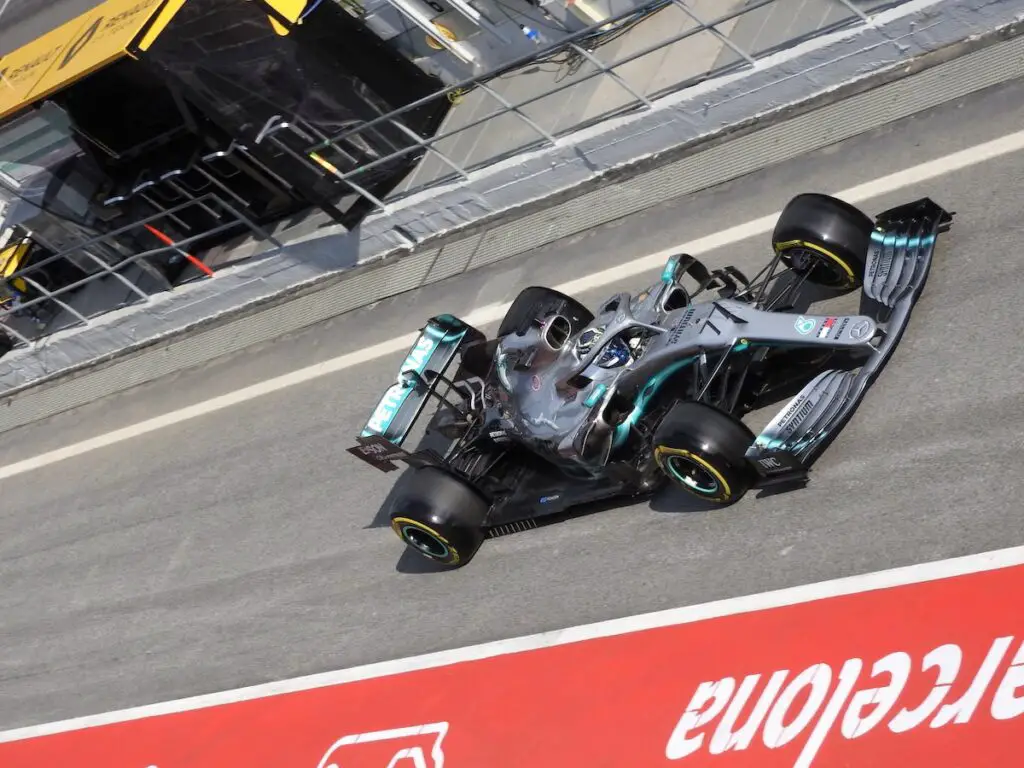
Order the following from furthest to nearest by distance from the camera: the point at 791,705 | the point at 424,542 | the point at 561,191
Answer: the point at 561,191 < the point at 424,542 < the point at 791,705

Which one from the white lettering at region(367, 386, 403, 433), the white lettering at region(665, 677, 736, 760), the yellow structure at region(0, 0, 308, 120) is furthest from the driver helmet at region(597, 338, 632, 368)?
the yellow structure at region(0, 0, 308, 120)

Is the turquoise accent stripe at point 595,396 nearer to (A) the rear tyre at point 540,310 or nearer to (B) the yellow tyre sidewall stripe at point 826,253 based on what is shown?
(A) the rear tyre at point 540,310

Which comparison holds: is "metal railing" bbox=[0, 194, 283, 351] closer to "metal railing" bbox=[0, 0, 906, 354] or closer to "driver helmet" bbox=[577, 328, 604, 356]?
"metal railing" bbox=[0, 0, 906, 354]

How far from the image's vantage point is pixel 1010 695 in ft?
23.7

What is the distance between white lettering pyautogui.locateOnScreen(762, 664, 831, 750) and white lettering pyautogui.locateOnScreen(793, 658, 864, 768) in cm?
7

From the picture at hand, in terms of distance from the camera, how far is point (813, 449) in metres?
8.69

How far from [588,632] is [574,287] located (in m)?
3.91

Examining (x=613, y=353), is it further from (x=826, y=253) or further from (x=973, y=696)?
(x=973, y=696)

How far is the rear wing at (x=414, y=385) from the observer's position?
10641 mm

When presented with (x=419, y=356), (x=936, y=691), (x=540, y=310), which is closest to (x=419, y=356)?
(x=419, y=356)

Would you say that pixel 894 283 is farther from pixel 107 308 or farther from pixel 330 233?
pixel 107 308

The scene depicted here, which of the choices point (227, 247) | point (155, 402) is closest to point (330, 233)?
point (227, 247)

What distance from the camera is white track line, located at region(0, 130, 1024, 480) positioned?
10.4 meters

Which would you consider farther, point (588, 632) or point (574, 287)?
point (574, 287)
